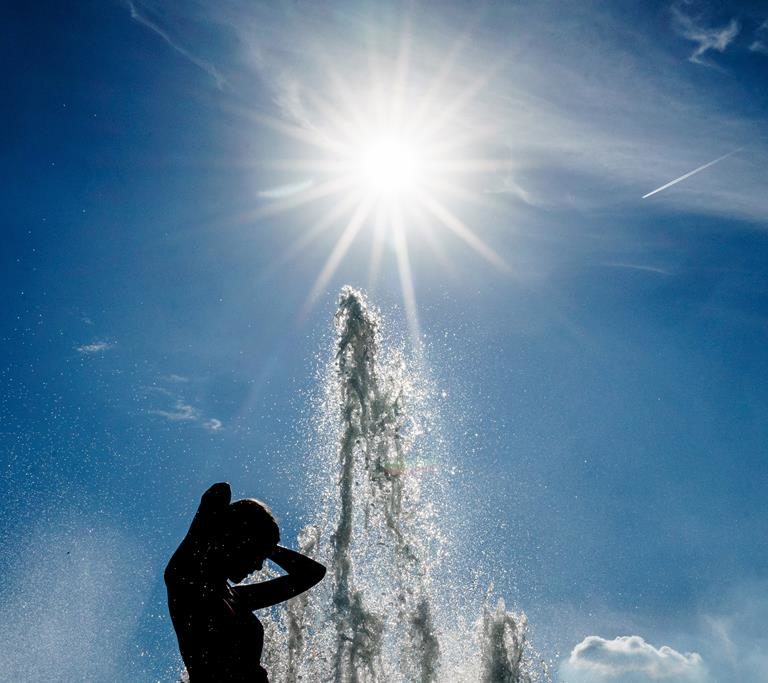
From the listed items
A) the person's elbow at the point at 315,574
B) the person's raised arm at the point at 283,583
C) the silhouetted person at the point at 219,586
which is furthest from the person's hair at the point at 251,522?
the person's elbow at the point at 315,574

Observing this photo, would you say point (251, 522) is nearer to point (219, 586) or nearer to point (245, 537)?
point (245, 537)

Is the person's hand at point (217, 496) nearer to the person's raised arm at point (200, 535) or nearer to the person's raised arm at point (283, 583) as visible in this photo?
the person's raised arm at point (200, 535)

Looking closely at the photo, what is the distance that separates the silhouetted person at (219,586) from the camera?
246 cm

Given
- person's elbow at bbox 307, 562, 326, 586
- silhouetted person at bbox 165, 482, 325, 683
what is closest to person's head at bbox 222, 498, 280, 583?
silhouetted person at bbox 165, 482, 325, 683

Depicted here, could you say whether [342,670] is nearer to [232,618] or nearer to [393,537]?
[393,537]

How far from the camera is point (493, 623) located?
16750 millimetres

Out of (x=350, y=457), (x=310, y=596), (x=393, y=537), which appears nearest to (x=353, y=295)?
(x=350, y=457)

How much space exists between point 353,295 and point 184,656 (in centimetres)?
1501

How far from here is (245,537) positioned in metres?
2.54

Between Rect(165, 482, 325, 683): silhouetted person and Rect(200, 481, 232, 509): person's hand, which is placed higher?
Rect(200, 481, 232, 509): person's hand

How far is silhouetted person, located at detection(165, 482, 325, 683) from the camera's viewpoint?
246 centimetres

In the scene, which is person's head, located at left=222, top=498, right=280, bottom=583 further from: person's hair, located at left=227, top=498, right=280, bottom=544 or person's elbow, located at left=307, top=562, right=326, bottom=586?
person's elbow, located at left=307, top=562, right=326, bottom=586

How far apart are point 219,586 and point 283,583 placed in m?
0.29

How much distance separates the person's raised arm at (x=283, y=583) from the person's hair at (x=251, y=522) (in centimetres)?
13
